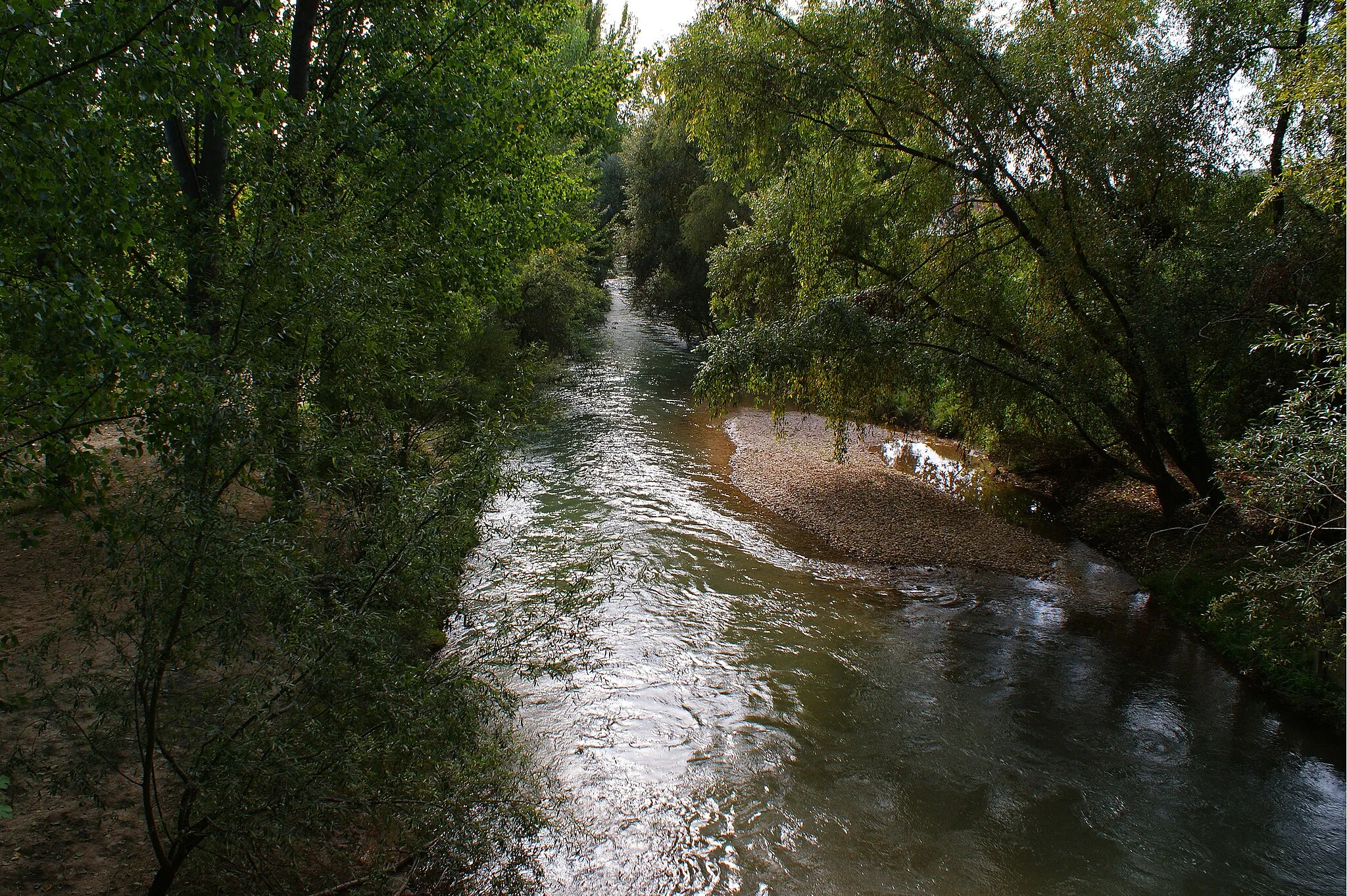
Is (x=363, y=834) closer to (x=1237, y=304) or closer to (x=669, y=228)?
(x=1237, y=304)

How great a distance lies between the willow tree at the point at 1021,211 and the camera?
1143 cm

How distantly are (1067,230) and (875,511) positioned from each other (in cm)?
594

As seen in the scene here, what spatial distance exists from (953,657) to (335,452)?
8053mm

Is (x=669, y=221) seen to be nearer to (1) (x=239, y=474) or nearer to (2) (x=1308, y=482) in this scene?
(2) (x=1308, y=482)

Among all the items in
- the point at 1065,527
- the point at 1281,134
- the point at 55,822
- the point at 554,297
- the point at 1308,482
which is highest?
the point at 1281,134

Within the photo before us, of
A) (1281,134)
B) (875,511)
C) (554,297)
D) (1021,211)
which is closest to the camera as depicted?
(1281,134)

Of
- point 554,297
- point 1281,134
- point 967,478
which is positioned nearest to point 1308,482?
point 1281,134

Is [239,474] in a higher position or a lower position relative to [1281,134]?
lower

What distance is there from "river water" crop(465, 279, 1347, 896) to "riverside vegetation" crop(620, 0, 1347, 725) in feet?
4.92

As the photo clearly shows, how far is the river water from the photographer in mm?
6344

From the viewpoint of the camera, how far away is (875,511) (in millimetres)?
14953

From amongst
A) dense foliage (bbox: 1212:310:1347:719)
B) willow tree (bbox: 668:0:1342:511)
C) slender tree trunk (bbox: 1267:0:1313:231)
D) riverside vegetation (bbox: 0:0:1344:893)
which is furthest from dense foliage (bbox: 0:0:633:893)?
slender tree trunk (bbox: 1267:0:1313:231)

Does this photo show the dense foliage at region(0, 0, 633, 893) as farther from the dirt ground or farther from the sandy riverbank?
the sandy riverbank

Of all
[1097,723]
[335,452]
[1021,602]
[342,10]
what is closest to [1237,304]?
[1021,602]
